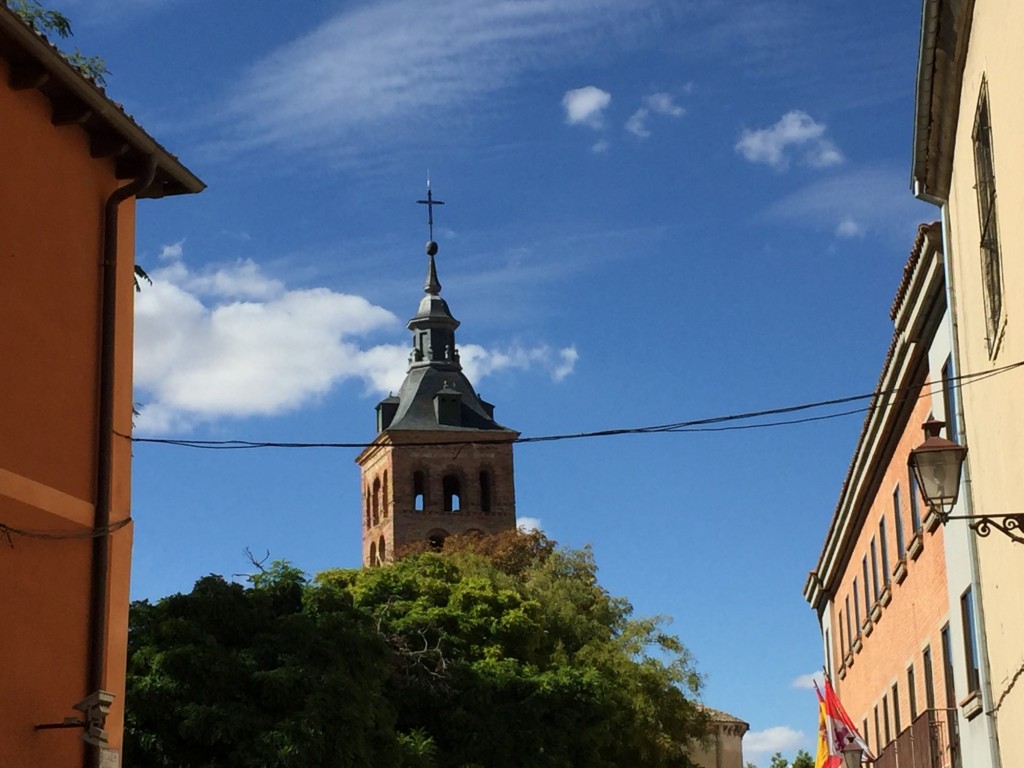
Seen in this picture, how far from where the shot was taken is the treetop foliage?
1057 inches

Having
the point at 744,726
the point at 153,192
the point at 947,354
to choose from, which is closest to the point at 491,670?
the point at 947,354

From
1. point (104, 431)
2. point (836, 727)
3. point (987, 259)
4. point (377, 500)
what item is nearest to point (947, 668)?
point (836, 727)

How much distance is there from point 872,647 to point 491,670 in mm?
10479

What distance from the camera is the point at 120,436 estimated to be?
14539 millimetres

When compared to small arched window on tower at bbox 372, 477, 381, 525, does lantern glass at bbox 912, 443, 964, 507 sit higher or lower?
lower

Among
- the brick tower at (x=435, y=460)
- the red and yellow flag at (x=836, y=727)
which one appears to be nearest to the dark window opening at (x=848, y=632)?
the red and yellow flag at (x=836, y=727)

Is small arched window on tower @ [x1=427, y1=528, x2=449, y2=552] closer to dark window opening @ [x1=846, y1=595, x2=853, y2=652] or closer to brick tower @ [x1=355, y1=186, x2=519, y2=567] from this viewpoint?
brick tower @ [x1=355, y1=186, x2=519, y2=567]

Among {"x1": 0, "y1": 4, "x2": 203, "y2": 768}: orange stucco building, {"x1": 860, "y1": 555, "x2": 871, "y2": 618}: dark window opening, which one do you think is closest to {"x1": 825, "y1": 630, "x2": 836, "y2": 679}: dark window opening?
{"x1": 860, "y1": 555, "x2": 871, "y2": 618}: dark window opening

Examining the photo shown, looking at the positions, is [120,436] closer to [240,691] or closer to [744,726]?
[240,691]

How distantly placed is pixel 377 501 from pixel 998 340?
3275 inches

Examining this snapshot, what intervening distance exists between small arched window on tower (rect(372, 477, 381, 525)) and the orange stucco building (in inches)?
3141

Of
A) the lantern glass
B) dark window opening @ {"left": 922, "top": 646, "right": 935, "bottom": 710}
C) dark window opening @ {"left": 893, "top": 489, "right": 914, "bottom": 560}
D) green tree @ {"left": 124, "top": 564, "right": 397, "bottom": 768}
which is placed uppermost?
dark window opening @ {"left": 893, "top": 489, "right": 914, "bottom": 560}

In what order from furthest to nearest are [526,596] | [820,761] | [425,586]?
[526,596], [425,586], [820,761]

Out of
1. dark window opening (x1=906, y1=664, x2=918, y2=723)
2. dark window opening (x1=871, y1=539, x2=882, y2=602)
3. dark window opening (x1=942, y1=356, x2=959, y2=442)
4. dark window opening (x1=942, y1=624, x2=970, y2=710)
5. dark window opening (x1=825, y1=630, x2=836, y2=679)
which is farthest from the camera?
dark window opening (x1=825, y1=630, x2=836, y2=679)
